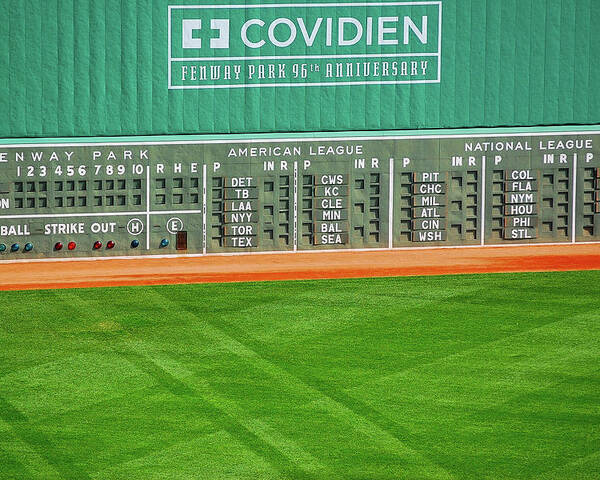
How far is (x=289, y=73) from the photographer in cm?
2059

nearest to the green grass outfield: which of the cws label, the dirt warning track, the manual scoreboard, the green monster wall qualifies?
the dirt warning track

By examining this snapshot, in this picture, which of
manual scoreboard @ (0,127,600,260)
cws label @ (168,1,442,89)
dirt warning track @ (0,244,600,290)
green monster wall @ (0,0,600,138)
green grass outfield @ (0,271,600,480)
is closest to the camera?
green grass outfield @ (0,271,600,480)

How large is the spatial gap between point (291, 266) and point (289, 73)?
10.6 ft

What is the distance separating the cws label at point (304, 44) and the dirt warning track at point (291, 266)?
9.63ft

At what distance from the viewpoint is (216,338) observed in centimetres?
1581

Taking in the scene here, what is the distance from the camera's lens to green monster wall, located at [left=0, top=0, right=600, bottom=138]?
19.8 m

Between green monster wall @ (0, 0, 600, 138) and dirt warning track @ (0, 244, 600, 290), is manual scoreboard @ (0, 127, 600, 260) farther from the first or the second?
green monster wall @ (0, 0, 600, 138)

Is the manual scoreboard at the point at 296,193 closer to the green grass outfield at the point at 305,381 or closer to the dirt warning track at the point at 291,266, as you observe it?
the dirt warning track at the point at 291,266

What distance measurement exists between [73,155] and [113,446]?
8945mm

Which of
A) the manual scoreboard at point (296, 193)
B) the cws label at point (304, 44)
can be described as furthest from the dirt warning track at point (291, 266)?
the cws label at point (304, 44)

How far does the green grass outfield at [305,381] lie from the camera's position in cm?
1159

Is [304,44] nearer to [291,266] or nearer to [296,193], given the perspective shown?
[296,193]

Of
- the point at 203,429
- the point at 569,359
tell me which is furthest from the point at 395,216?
the point at 203,429

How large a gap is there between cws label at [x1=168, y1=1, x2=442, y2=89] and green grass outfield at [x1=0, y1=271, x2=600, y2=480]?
12.2 feet
